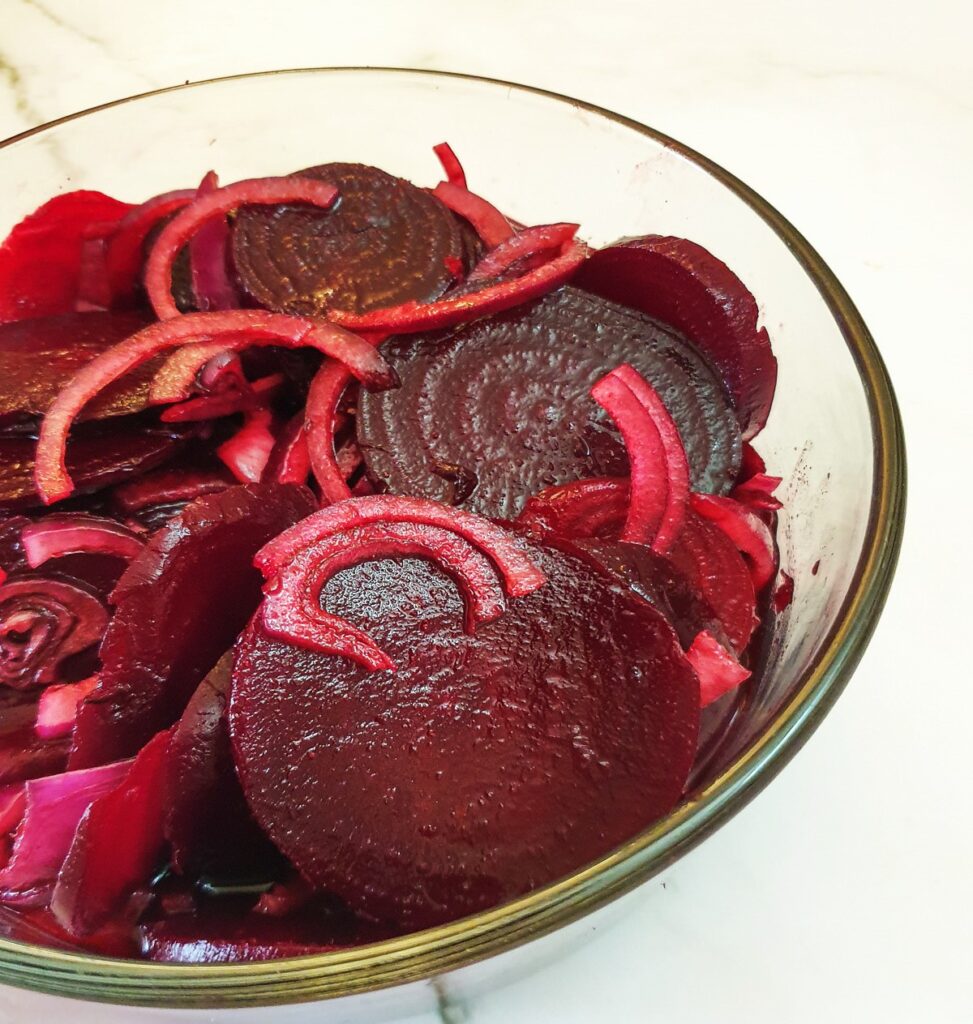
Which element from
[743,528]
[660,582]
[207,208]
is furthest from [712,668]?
[207,208]

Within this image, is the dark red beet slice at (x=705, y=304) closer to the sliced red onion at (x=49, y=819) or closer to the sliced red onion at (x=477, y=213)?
the sliced red onion at (x=477, y=213)

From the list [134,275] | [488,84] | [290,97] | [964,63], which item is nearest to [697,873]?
[134,275]

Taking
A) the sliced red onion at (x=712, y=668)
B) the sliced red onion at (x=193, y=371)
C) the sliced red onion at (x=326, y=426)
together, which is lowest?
the sliced red onion at (x=712, y=668)

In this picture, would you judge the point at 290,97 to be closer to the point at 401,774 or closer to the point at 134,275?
the point at 134,275

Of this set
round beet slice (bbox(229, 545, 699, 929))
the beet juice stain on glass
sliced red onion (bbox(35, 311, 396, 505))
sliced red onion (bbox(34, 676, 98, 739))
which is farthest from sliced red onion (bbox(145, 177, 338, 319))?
round beet slice (bbox(229, 545, 699, 929))

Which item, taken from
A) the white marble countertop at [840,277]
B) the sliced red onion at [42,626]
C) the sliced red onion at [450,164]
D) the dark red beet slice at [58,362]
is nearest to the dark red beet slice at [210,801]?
Answer: the sliced red onion at [42,626]

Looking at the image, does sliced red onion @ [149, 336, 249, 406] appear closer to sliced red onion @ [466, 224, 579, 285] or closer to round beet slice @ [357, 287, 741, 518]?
round beet slice @ [357, 287, 741, 518]
